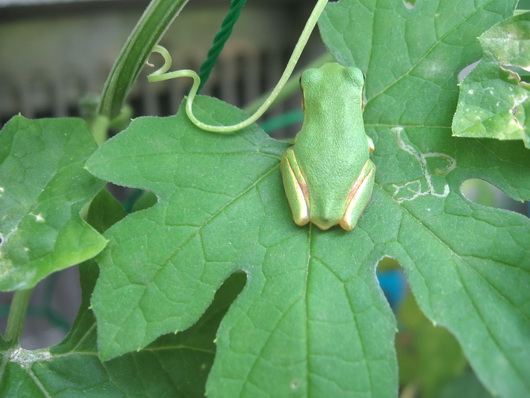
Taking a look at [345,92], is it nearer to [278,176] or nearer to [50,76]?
[278,176]

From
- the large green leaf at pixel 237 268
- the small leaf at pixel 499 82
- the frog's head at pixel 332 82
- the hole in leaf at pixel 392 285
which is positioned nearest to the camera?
the large green leaf at pixel 237 268

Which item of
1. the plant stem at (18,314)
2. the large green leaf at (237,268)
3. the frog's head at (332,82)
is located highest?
the frog's head at (332,82)

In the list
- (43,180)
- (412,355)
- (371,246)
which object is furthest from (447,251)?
(412,355)

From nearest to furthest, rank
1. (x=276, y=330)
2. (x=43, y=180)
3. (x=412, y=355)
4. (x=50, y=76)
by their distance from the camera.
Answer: (x=276, y=330), (x=43, y=180), (x=412, y=355), (x=50, y=76)

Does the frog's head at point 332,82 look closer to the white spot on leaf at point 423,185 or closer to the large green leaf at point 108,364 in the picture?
the white spot on leaf at point 423,185

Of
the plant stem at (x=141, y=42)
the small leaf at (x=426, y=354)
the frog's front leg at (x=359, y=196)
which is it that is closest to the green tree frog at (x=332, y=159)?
the frog's front leg at (x=359, y=196)

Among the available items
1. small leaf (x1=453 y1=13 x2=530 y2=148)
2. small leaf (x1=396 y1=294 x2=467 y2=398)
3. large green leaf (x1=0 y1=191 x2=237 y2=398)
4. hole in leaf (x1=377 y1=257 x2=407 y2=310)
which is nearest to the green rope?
large green leaf (x1=0 y1=191 x2=237 y2=398)

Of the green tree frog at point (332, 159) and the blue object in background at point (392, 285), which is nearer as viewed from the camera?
the green tree frog at point (332, 159)
